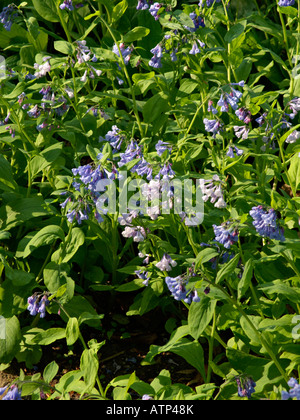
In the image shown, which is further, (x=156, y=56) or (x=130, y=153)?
(x=156, y=56)

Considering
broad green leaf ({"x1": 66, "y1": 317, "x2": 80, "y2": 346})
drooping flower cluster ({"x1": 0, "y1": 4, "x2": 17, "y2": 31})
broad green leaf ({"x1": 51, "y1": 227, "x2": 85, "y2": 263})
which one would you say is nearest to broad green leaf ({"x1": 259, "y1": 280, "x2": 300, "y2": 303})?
broad green leaf ({"x1": 66, "y1": 317, "x2": 80, "y2": 346})

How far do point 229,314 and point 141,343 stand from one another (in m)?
0.67

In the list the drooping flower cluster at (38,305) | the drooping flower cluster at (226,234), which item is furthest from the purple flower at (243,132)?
the drooping flower cluster at (38,305)

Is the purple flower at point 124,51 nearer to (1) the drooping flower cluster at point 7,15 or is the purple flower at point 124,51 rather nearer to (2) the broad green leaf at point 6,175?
(1) the drooping flower cluster at point 7,15

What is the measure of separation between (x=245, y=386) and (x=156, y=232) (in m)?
1.37

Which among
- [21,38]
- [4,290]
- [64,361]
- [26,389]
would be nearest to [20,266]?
[4,290]

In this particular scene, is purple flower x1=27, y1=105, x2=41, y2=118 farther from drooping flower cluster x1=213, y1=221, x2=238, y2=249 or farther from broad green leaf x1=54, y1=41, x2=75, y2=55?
drooping flower cluster x1=213, y1=221, x2=238, y2=249

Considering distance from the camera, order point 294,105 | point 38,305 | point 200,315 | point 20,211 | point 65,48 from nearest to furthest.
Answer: point 200,315, point 38,305, point 294,105, point 65,48, point 20,211

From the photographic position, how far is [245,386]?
2.22 meters

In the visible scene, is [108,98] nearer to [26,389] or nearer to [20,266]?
[20,266]

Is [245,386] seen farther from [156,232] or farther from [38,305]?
[156,232]

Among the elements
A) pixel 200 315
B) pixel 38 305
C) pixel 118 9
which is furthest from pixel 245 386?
pixel 118 9

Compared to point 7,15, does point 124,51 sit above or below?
below

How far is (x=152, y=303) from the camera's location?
3.02 meters
